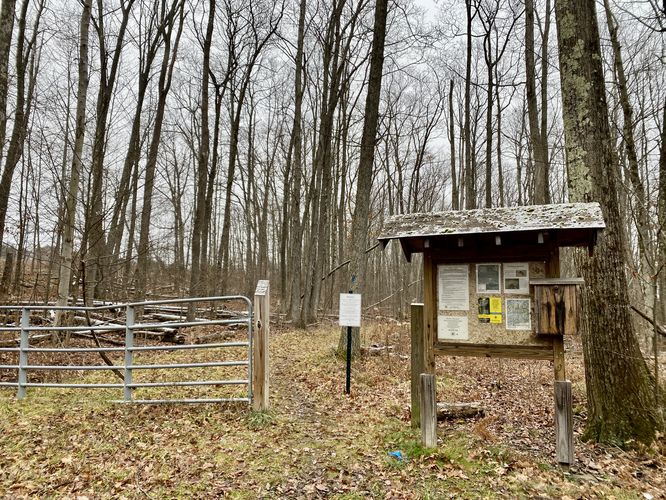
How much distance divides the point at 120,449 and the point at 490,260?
4916 mm

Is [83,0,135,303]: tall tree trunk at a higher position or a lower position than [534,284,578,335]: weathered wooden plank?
higher

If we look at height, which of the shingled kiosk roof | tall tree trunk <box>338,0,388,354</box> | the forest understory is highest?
tall tree trunk <box>338,0,388,354</box>

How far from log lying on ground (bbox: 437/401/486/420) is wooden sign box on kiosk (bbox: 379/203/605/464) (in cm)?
112

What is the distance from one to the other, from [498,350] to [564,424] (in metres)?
1.00

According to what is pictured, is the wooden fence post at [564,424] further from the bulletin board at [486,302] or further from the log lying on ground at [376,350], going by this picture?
the log lying on ground at [376,350]

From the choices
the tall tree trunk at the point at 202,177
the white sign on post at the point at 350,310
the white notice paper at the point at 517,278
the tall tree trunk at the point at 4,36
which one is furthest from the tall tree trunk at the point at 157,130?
the white notice paper at the point at 517,278

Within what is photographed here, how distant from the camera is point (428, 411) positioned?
4762mm

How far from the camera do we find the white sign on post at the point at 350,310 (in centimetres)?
749

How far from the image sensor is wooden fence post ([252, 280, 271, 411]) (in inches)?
228

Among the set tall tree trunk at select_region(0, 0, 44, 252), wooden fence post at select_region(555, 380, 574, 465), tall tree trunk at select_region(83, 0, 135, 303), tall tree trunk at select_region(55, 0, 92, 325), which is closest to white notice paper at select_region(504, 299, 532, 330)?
wooden fence post at select_region(555, 380, 574, 465)

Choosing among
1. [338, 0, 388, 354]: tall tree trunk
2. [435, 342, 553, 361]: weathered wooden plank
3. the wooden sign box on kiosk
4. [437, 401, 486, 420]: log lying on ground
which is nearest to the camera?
the wooden sign box on kiosk

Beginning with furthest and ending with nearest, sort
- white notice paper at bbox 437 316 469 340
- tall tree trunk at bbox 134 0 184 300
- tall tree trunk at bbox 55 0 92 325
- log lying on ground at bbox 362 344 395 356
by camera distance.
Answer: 1. tall tree trunk at bbox 134 0 184 300
2. log lying on ground at bbox 362 344 395 356
3. tall tree trunk at bbox 55 0 92 325
4. white notice paper at bbox 437 316 469 340

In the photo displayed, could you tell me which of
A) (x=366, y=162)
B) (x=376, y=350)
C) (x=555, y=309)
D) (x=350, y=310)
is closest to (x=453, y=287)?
(x=555, y=309)

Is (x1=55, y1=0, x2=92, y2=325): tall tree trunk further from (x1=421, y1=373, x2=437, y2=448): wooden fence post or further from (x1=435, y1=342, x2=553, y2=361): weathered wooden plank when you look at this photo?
(x1=435, y1=342, x2=553, y2=361): weathered wooden plank
